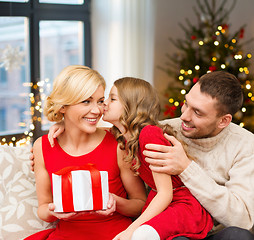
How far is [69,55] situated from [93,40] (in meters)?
0.36

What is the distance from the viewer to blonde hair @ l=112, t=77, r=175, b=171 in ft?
5.74

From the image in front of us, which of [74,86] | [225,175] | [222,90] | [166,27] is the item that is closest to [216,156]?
[225,175]

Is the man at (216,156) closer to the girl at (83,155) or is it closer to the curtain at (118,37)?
the girl at (83,155)

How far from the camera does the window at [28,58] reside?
424cm

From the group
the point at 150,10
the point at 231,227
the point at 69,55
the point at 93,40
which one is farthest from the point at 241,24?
the point at 231,227

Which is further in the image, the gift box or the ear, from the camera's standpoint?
the ear

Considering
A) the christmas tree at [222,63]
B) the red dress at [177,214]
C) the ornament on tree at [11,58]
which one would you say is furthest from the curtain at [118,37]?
the red dress at [177,214]

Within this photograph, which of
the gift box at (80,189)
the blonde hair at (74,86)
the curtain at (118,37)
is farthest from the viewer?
the curtain at (118,37)

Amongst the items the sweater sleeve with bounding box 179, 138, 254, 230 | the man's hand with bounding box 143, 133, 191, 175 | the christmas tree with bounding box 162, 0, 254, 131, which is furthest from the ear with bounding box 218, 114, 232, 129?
the christmas tree with bounding box 162, 0, 254, 131

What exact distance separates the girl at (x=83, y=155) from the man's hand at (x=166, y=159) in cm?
26

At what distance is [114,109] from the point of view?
1.79 meters

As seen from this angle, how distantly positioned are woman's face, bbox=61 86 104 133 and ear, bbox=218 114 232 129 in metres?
0.58

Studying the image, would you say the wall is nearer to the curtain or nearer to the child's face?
the curtain

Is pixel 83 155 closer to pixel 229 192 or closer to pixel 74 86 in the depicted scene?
pixel 74 86
